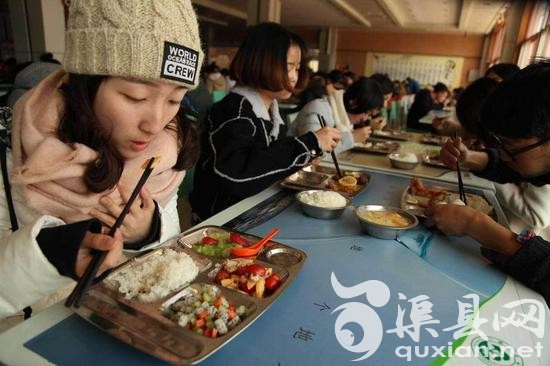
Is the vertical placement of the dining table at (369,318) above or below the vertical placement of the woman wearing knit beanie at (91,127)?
below

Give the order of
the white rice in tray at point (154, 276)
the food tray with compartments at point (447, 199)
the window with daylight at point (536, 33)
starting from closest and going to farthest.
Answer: the white rice in tray at point (154, 276), the food tray with compartments at point (447, 199), the window with daylight at point (536, 33)

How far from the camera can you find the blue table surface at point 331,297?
2.29 feet

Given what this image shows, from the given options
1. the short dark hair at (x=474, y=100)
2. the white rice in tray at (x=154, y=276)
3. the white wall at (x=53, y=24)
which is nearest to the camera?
the white rice in tray at (x=154, y=276)

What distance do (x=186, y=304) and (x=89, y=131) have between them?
486 mm

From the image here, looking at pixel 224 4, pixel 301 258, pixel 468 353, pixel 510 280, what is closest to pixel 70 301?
pixel 301 258

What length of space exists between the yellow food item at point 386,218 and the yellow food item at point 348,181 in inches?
13.2

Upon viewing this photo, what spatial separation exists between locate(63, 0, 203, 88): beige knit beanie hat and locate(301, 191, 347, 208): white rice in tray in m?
0.72

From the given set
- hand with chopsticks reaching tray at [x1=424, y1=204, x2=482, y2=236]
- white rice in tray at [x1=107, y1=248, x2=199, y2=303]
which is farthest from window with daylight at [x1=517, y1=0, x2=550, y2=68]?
white rice in tray at [x1=107, y1=248, x2=199, y2=303]

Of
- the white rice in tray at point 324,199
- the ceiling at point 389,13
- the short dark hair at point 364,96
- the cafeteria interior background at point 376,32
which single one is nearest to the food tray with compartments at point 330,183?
the white rice in tray at point 324,199

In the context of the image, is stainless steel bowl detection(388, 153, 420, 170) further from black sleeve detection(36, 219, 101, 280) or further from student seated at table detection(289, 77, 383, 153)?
black sleeve detection(36, 219, 101, 280)

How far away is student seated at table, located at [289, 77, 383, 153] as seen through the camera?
2.69 metres

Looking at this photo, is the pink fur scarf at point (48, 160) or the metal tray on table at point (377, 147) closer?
the pink fur scarf at point (48, 160)

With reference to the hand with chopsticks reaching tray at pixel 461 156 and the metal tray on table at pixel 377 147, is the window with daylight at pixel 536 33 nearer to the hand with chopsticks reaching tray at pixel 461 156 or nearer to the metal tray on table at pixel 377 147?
the metal tray on table at pixel 377 147

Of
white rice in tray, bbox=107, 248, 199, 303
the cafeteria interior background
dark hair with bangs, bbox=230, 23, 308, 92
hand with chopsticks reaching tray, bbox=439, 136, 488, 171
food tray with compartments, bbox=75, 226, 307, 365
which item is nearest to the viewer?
food tray with compartments, bbox=75, 226, 307, 365
